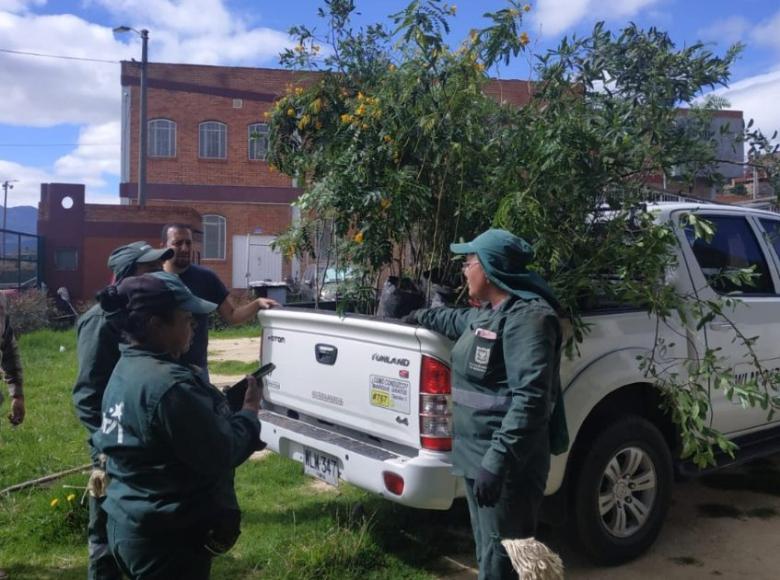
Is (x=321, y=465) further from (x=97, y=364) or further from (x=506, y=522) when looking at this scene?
(x=506, y=522)

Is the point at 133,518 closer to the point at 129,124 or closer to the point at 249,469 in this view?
the point at 249,469

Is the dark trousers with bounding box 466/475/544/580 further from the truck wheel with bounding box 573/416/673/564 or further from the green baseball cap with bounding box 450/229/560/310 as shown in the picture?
the truck wheel with bounding box 573/416/673/564

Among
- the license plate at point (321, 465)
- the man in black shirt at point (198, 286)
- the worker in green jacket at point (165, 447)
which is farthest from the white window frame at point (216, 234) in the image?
the worker in green jacket at point (165, 447)

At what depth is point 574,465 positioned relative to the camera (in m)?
3.90

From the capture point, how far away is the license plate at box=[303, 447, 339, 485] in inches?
156

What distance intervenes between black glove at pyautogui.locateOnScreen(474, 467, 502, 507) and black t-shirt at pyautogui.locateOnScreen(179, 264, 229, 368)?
6.99 feet

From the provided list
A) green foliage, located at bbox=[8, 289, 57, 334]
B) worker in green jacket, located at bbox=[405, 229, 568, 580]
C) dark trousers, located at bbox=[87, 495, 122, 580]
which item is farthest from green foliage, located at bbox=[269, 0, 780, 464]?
green foliage, located at bbox=[8, 289, 57, 334]

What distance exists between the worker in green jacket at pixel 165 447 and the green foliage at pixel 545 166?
5.97ft

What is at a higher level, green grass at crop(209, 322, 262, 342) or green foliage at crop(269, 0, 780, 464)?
green foliage at crop(269, 0, 780, 464)

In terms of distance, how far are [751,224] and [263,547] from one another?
12.3ft

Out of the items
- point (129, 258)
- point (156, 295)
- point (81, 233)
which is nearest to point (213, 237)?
point (81, 233)

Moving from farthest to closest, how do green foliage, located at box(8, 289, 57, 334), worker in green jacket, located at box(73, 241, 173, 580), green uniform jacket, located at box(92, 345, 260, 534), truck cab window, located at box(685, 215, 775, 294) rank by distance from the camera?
green foliage, located at box(8, 289, 57, 334), truck cab window, located at box(685, 215, 775, 294), worker in green jacket, located at box(73, 241, 173, 580), green uniform jacket, located at box(92, 345, 260, 534)

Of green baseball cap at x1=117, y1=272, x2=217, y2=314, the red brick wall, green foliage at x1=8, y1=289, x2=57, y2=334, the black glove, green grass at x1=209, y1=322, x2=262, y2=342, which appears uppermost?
the red brick wall

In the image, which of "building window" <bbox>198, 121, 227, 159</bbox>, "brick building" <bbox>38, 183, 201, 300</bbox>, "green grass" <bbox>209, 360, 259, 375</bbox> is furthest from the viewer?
"building window" <bbox>198, 121, 227, 159</bbox>
